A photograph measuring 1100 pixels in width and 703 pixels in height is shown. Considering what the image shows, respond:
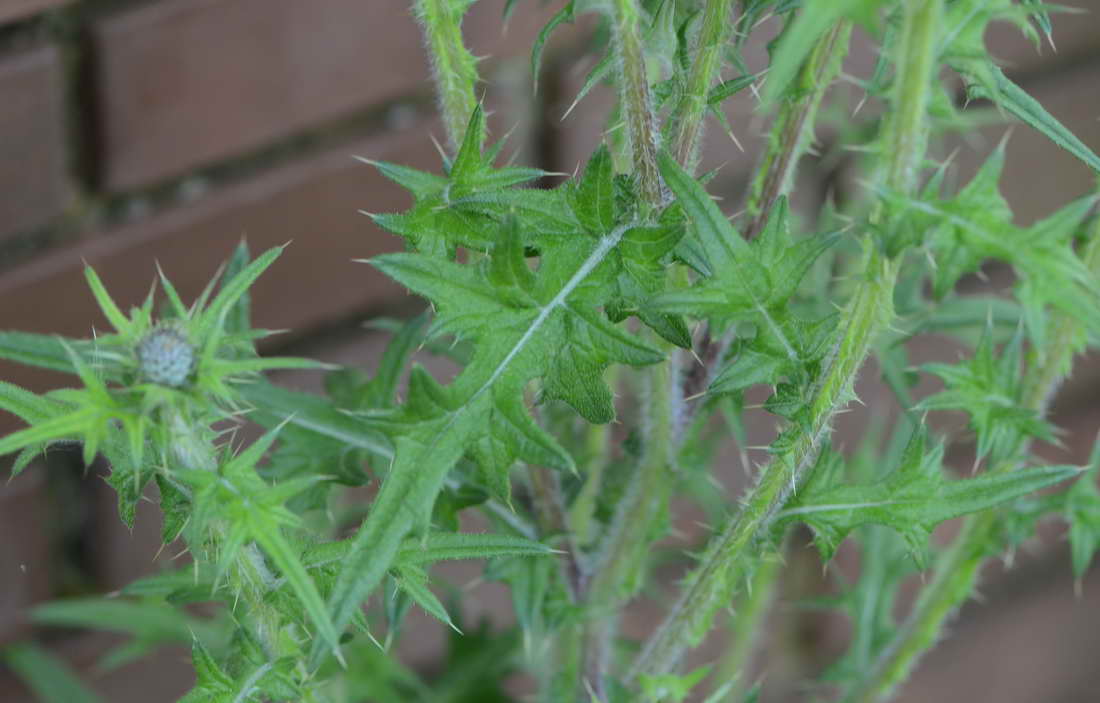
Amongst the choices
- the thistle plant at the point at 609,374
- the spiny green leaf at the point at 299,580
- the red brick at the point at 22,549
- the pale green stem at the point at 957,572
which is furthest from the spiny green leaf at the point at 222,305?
the red brick at the point at 22,549

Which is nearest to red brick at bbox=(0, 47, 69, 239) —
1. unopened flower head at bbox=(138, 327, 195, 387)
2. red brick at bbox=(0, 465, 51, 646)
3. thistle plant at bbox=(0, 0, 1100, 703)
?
red brick at bbox=(0, 465, 51, 646)

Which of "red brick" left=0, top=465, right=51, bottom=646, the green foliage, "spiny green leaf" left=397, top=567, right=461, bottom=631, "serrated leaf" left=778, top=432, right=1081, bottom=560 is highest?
"spiny green leaf" left=397, top=567, right=461, bottom=631

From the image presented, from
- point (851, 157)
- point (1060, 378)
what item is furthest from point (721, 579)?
point (851, 157)

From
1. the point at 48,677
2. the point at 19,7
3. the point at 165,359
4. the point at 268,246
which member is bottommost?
the point at 48,677

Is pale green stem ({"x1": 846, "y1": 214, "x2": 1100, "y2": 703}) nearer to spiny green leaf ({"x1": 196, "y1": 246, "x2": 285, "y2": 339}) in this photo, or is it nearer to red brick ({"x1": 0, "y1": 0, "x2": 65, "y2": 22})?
spiny green leaf ({"x1": 196, "y1": 246, "x2": 285, "y2": 339})

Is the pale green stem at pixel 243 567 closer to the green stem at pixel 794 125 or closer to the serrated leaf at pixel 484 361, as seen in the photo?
the serrated leaf at pixel 484 361

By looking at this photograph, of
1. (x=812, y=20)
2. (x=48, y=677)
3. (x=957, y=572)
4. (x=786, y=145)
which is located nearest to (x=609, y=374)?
A: (x=786, y=145)

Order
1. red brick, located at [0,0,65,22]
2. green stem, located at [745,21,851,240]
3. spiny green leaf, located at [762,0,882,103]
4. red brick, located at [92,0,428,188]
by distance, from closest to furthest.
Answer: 1. spiny green leaf, located at [762,0,882,103]
2. green stem, located at [745,21,851,240]
3. red brick, located at [0,0,65,22]
4. red brick, located at [92,0,428,188]

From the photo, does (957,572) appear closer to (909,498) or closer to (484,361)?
(909,498)
